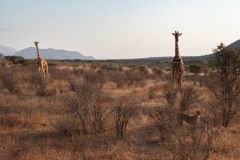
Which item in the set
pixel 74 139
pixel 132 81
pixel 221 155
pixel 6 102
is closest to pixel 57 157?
pixel 74 139

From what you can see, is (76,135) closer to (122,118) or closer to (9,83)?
(122,118)

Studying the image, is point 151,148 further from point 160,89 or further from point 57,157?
point 160,89

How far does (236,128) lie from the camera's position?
36.4 feet

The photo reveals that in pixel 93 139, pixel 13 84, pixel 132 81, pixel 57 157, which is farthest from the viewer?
pixel 132 81

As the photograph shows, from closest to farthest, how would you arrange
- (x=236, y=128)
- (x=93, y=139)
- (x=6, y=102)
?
(x=93, y=139), (x=236, y=128), (x=6, y=102)

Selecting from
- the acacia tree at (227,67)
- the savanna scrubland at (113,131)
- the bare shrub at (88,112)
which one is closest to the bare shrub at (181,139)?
the savanna scrubland at (113,131)

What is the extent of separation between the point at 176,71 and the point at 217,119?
736 centimetres

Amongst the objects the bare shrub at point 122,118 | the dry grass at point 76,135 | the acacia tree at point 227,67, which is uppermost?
the acacia tree at point 227,67

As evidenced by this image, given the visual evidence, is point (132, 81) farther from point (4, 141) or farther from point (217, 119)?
point (4, 141)

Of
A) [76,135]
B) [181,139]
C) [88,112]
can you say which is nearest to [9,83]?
[88,112]

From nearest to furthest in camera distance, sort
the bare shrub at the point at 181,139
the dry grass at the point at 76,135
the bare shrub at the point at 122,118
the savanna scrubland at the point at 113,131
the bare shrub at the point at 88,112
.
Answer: the bare shrub at the point at 181,139
the savanna scrubland at the point at 113,131
the dry grass at the point at 76,135
the bare shrub at the point at 122,118
the bare shrub at the point at 88,112

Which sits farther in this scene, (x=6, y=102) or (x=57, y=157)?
(x=6, y=102)

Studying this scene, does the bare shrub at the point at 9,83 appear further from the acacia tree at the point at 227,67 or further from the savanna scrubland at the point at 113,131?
the acacia tree at the point at 227,67

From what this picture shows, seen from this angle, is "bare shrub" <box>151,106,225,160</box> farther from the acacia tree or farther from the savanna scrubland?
the acacia tree
